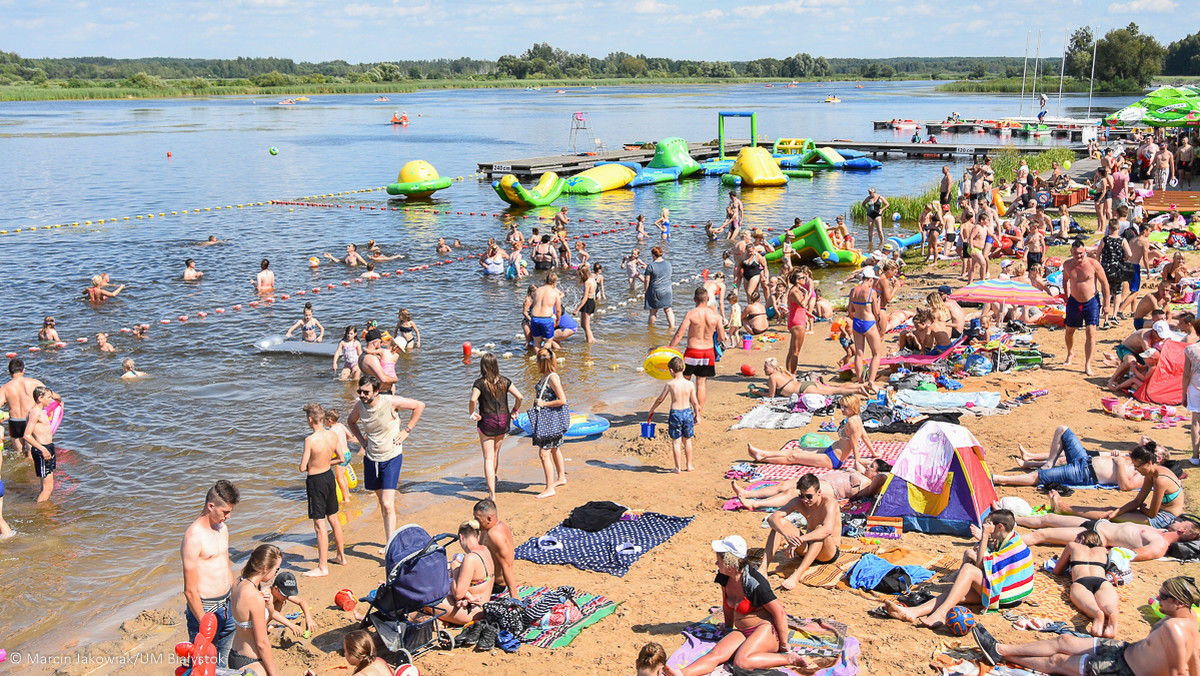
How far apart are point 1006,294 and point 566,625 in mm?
7904

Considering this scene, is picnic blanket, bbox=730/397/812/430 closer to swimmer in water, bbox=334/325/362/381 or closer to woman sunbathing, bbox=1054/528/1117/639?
woman sunbathing, bbox=1054/528/1117/639

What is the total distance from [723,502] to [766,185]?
30.3 m

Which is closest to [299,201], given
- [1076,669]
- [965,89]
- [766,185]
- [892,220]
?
[766,185]

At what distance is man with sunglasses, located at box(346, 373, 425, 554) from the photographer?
7637 millimetres

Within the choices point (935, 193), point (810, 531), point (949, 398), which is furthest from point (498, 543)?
point (935, 193)

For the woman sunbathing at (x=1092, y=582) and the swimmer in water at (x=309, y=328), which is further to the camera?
the swimmer in water at (x=309, y=328)

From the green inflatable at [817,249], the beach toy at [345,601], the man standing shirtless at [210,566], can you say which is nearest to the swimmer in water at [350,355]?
the beach toy at [345,601]

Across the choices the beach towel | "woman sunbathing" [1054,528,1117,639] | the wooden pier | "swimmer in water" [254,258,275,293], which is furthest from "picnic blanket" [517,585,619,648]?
the wooden pier

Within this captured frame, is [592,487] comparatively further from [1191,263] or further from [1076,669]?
[1191,263]

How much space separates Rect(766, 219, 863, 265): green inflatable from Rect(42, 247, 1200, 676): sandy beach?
337 inches

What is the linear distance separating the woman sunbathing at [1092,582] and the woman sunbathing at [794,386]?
4.60m

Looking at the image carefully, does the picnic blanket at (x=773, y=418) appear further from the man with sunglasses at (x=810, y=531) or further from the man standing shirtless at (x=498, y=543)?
the man standing shirtless at (x=498, y=543)

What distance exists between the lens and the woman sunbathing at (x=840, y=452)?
8570mm

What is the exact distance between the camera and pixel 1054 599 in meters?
6.66
